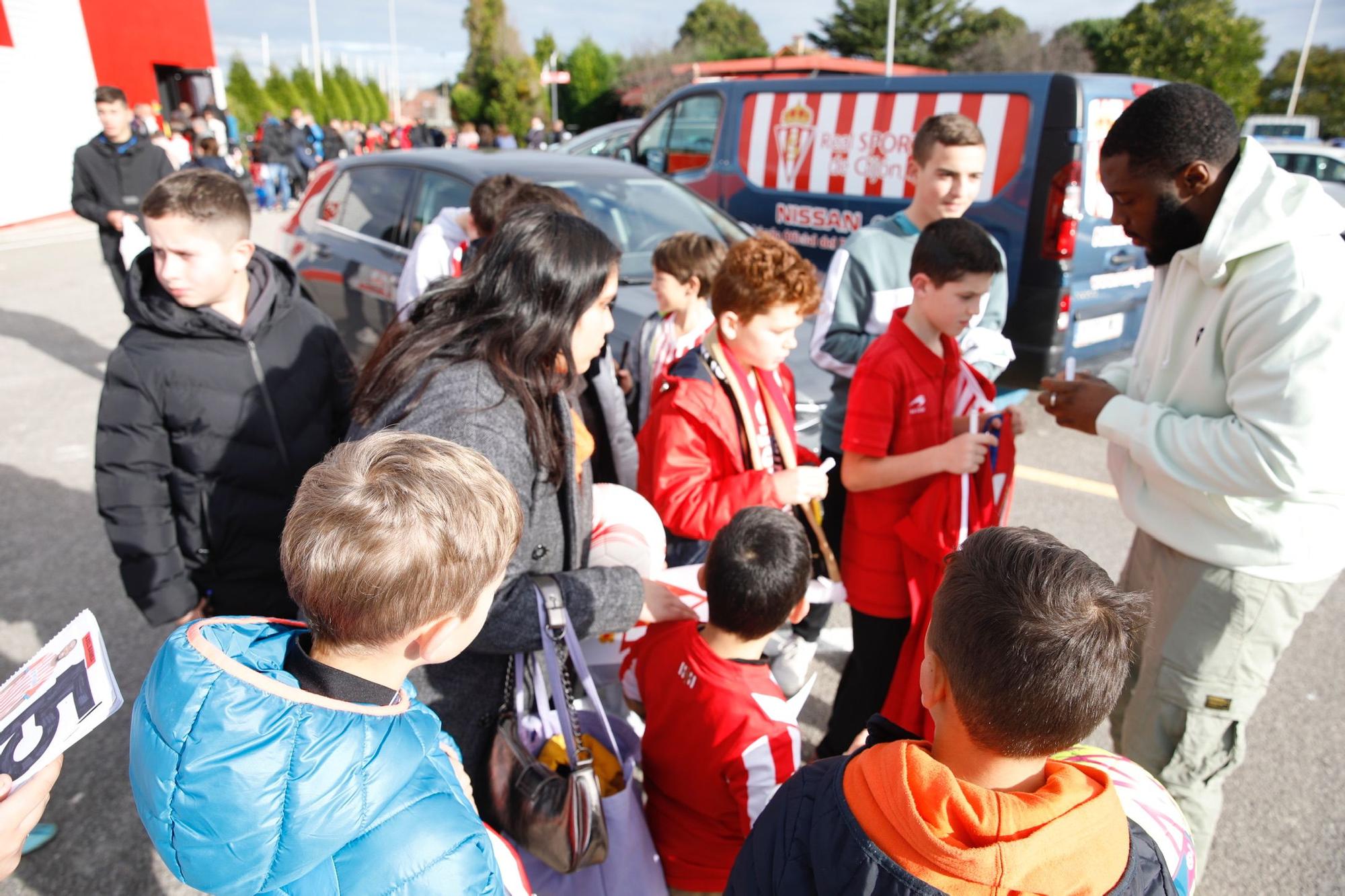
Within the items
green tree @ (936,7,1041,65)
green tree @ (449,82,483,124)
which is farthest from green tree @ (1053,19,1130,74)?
green tree @ (449,82,483,124)

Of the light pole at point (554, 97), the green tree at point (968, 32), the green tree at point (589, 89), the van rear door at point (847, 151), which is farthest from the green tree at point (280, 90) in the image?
the van rear door at point (847, 151)

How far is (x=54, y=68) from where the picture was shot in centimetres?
1789

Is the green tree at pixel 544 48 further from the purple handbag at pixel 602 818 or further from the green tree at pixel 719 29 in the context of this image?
the purple handbag at pixel 602 818

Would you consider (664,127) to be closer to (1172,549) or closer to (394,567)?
(1172,549)

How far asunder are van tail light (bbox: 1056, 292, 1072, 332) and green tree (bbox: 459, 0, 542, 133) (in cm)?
3849

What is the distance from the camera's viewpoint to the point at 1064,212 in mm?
5145

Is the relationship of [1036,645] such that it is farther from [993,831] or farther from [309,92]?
[309,92]

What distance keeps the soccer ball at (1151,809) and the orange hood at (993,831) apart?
0.82 feet

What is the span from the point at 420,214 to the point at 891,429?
402 centimetres

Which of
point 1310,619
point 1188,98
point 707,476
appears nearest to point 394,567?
point 707,476

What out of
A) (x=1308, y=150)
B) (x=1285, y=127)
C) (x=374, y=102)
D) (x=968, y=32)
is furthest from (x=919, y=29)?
(x=1308, y=150)

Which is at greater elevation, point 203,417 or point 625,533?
point 203,417

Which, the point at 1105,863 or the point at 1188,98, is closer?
the point at 1105,863

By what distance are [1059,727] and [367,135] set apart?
32.9m
